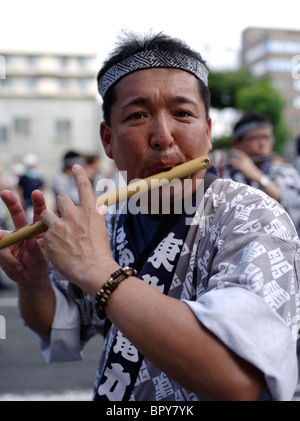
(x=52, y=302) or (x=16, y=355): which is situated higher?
(x=52, y=302)

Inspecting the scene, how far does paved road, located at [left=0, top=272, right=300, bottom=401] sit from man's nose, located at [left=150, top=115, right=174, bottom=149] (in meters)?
2.60

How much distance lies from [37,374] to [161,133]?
3229mm

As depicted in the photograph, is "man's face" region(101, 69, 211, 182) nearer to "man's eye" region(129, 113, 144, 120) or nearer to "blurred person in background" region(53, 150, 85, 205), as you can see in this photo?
"man's eye" region(129, 113, 144, 120)

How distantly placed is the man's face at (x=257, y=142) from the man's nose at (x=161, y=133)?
10.9ft

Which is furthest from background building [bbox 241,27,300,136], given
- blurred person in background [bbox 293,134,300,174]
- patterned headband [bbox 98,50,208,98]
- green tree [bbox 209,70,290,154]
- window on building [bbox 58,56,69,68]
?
patterned headband [bbox 98,50,208,98]

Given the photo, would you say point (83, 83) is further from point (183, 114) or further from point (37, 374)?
point (183, 114)

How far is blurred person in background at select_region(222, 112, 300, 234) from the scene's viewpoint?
4109 millimetres

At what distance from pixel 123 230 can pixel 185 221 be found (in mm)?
305

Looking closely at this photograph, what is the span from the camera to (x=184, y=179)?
1.46m

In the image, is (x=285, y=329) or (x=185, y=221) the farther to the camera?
(x=185, y=221)

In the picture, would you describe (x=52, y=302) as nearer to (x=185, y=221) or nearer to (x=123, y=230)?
(x=123, y=230)

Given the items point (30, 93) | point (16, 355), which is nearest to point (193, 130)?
point (16, 355)
